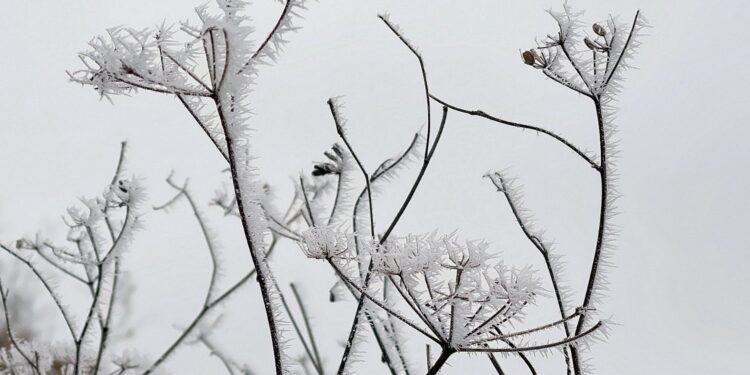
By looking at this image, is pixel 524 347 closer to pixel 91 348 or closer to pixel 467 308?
pixel 467 308

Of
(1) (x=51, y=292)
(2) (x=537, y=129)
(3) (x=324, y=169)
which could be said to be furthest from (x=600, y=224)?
(1) (x=51, y=292)

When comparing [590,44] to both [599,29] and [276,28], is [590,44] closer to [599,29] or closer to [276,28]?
[599,29]

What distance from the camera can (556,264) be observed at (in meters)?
1.22

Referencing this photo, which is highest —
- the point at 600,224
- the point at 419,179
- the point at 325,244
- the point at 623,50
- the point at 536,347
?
the point at 623,50

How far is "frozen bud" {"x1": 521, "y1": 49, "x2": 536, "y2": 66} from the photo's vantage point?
116 centimetres

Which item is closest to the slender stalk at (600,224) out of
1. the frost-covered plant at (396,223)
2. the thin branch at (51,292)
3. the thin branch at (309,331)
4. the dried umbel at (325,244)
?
the frost-covered plant at (396,223)

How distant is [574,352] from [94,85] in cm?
90

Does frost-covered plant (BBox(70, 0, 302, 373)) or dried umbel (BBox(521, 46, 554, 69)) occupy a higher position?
dried umbel (BBox(521, 46, 554, 69))

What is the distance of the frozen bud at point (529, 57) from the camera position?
1.16m

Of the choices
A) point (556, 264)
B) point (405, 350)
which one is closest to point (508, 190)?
point (556, 264)

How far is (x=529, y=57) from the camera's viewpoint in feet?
3.81

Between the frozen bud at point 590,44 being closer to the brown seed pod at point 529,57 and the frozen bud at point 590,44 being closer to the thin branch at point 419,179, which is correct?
the brown seed pod at point 529,57

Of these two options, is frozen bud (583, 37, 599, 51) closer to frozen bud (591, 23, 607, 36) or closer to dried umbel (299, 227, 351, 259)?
frozen bud (591, 23, 607, 36)

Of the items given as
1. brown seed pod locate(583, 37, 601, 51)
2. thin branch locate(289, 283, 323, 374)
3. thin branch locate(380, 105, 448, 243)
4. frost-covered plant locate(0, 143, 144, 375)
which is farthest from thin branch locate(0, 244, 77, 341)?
brown seed pod locate(583, 37, 601, 51)
